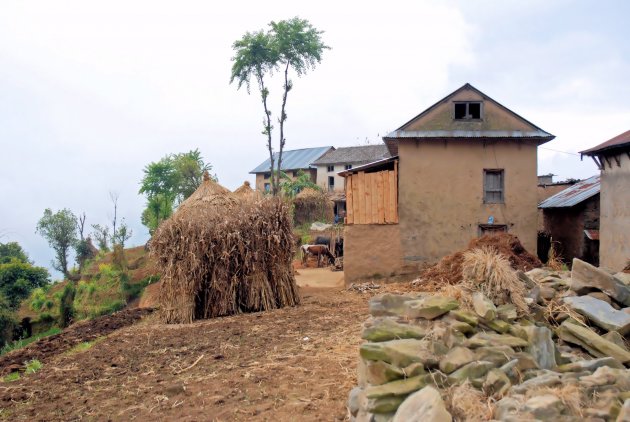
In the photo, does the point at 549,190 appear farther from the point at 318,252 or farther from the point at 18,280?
the point at 18,280

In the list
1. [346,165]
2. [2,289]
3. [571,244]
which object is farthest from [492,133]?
[346,165]

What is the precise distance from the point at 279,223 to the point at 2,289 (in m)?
21.4

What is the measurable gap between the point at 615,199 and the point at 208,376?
11850 millimetres

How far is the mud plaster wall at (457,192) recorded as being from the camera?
17750mm

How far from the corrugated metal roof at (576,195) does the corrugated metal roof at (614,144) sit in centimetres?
314

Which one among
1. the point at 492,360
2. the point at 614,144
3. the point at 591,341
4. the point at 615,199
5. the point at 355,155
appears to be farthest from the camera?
the point at 355,155

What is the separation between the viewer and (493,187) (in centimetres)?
1792

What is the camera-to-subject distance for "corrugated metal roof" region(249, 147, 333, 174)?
173ft

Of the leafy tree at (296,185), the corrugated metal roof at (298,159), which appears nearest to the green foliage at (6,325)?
the leafy tree at (296,185)

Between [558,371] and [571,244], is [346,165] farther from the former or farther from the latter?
[558,371]

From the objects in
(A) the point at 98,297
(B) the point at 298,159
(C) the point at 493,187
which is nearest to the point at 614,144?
(C) the point at 493,187

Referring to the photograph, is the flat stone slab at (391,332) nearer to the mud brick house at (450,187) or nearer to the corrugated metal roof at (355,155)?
the mud brick house at (450,187)

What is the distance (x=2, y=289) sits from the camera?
2827cm

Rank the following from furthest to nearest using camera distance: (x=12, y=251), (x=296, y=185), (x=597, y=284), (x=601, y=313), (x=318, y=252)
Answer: (x=296, y=185) < (x=12, y=251) < (x=318, y=252) < (x=597, y=284) < (x=601, y=313)
